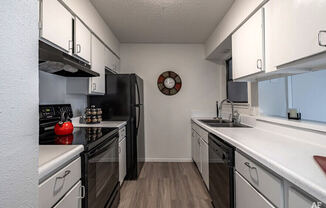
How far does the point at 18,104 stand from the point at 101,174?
1.24 m

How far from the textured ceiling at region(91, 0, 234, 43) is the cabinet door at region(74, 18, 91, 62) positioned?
1.44ft

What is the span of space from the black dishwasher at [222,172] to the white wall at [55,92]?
178 cm

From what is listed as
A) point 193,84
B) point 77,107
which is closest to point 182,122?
point 193,84

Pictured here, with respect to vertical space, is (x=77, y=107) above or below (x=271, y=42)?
below

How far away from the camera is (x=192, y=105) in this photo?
3.80m

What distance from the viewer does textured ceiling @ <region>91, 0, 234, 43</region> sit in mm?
2301

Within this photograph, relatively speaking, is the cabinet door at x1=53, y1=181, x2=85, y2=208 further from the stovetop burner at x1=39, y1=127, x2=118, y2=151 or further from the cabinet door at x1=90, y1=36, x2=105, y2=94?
the cabinet door at x1=90, y1=36, x2=105, y2=94

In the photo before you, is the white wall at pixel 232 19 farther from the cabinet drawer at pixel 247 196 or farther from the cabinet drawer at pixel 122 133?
the cabinet drawer at pixel 122 133

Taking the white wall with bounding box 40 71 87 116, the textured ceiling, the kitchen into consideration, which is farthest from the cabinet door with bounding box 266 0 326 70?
the white wall with bounding box 40 71 87 116

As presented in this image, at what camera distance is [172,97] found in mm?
3785

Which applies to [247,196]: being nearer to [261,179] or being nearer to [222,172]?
[261,179]

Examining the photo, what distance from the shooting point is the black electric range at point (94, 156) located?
1.32 metres

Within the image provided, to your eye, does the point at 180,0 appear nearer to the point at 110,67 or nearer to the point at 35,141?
the point at 110,67

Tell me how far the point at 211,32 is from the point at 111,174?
8.96 feet
